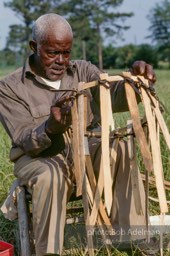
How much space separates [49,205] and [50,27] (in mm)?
1037

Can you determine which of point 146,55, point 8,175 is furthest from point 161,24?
point 8,175

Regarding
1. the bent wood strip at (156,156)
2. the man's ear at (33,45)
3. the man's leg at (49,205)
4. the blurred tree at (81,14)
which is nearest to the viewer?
the bent wood strip at (156,156)

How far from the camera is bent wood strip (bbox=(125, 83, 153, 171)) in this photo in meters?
2.48

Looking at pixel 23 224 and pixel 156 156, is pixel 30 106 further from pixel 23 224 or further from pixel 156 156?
pixel 156 156

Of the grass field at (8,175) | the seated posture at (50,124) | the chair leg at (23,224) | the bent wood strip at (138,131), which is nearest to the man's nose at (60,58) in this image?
the seated posture at (50,124)

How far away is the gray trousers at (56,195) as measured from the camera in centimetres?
290

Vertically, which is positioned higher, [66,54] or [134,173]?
[66,54]

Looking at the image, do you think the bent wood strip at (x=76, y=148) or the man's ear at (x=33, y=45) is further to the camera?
the man's ear at (x=33, y=45)

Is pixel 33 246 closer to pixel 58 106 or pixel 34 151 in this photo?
pixel 34 151

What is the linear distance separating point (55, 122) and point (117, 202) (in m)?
0.60

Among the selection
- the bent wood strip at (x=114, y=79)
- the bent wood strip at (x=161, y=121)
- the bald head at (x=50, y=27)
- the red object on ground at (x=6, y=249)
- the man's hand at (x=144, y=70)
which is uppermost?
the bald head at (x=50, y=27)

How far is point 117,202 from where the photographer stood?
306 cm

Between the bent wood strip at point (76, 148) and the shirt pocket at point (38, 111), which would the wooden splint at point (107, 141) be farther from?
the shirt pocket at point (38, 111)

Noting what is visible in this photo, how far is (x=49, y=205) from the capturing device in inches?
114
